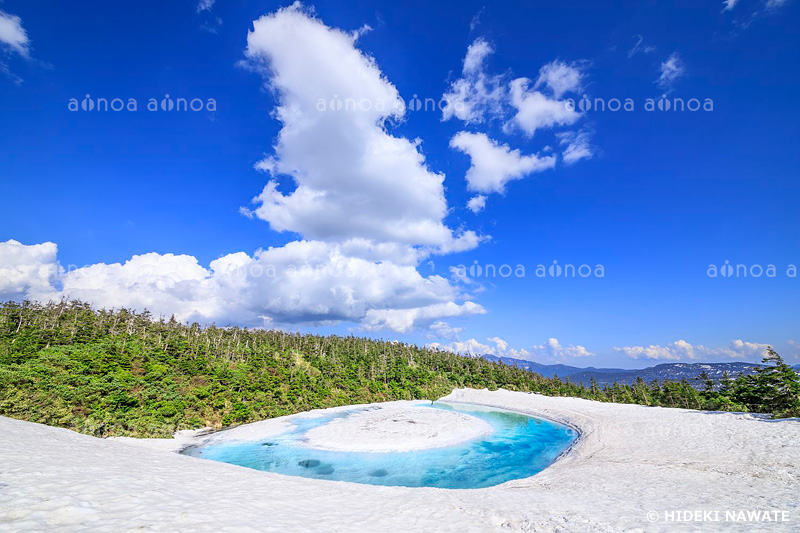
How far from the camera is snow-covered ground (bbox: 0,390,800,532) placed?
26.9 ft

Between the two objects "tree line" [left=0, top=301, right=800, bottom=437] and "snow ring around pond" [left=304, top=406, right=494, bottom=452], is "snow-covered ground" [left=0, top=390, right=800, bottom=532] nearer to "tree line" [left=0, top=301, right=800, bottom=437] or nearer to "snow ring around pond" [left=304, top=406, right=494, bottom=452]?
"snow ring around pond" [left=304, top=406, right=494, bottom=452]

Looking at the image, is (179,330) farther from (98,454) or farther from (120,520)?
(120,520)

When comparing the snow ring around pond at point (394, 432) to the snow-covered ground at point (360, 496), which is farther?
the snow ring around pond at point (394, 432)

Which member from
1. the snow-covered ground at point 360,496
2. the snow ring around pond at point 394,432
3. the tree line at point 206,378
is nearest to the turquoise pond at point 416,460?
the snow ring around pond at point 394,432

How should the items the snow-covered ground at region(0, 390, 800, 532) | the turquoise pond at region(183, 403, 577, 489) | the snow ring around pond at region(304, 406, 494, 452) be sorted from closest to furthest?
the snow-covered ground at region(0, 390, 800, 532) < the turquoise pond at region(183, 403, 577, 489) < the snow ring around pond at region(304, 406, 494, 452)

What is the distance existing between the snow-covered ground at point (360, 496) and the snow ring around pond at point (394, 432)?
17.0 metres

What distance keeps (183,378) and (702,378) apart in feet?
294

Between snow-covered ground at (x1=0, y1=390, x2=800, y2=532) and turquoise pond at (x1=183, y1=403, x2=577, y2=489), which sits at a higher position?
snow-covered ground at (x1=0, y1=390, x2=800, y2=532)

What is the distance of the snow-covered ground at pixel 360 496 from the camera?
820 cm

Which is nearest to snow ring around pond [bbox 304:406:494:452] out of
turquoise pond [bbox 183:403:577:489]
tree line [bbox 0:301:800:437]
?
turquoise pond [bbox 183:403:577:489]

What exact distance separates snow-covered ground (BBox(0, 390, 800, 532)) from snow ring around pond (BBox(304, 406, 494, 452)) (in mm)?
16954

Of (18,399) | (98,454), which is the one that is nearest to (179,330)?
(18,399)

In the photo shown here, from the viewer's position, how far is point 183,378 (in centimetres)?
5134

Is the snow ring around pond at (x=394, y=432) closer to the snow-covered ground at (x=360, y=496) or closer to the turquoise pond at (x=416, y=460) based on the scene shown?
the turquoise pond at (x=416, y=460)
